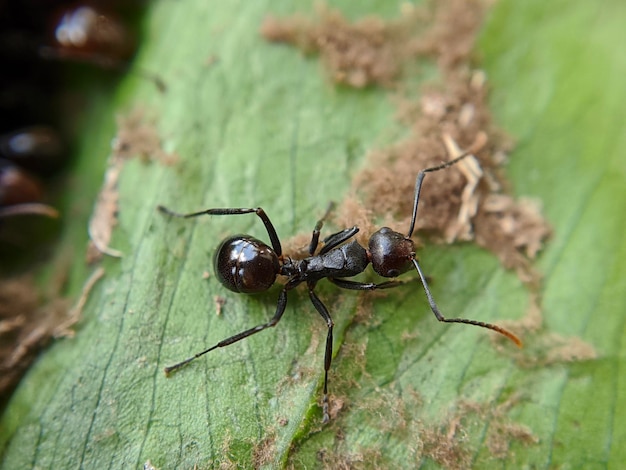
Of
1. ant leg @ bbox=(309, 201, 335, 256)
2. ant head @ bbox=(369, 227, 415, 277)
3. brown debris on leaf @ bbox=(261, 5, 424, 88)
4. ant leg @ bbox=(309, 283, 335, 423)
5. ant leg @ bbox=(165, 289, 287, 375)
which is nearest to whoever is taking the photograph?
ant leg @ bbox=(309, 283, 335, 423)

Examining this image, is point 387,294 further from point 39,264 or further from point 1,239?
point 1,239

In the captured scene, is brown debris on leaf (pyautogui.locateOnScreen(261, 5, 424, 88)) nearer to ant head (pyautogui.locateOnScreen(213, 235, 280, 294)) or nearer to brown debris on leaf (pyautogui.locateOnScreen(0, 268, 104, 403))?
ant head (pyautogui.locateOnScreen(213, 235, 280, 294))

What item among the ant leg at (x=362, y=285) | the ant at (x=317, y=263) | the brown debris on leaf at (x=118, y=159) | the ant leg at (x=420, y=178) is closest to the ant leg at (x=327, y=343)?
the ant at (x=317, y=263)

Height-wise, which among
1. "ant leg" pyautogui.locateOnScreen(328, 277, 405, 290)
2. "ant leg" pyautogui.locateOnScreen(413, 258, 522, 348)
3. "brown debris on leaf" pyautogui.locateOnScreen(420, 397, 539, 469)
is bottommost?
"brown debris on leaf" pyautogui.locateOnScreen(420, 397, 539, 469)

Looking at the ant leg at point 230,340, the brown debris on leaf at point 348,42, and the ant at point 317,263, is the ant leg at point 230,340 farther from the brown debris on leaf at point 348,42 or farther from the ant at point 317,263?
the brown debris on leaf at point 348,42

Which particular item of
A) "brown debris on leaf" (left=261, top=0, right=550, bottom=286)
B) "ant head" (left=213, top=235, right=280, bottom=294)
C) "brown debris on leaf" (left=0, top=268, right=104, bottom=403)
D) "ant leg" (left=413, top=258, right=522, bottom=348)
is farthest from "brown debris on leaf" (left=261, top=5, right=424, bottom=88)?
"brown debris on leaf" (left=0, top=268, right=104, bottom=403)

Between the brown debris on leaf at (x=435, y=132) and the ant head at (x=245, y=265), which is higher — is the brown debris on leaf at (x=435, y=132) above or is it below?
above

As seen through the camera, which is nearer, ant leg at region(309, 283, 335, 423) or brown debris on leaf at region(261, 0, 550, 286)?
ant leg at region(309, 283, 335, 423)
